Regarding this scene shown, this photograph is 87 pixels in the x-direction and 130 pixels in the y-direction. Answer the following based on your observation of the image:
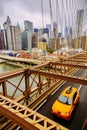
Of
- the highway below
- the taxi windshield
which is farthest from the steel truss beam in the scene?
the taxi windshield

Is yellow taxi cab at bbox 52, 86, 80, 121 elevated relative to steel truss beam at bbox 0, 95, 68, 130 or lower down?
lower down

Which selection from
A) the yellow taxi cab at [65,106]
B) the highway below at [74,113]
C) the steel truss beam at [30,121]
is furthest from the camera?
the yellow taxi cab at [65,106]

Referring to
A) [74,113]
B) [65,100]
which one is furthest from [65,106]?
[74,113]

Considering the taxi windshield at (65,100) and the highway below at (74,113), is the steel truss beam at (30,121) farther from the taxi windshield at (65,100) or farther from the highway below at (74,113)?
the taxi windshield at (65,100)

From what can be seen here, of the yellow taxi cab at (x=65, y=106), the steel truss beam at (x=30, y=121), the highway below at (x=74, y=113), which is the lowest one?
the highway below at (x=74, y=113)

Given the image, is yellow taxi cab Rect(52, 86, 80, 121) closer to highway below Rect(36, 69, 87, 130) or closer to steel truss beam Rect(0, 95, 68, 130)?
highway below Rect(36, 69, 87, 130)

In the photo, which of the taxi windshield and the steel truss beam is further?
the taxi windshield

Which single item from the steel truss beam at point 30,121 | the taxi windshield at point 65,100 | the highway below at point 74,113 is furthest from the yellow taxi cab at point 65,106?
the steel truss beam at point 30,121

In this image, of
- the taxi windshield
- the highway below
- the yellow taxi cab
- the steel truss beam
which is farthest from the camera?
the taxi windshield

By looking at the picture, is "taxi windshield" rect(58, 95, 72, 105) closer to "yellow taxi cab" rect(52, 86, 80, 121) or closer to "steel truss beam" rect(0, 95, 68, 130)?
"yellow taxi cab" rect(52, 86, 80, 121)

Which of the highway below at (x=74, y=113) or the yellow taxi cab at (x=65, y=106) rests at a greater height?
the yellow taxi cab at (x=65, y=106)

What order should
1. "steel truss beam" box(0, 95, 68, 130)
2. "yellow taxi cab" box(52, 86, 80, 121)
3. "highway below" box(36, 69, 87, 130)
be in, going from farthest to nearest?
"yellow taxi cab" box(52, 86, 80, 121)
"highway below" box(36, 69, 87, 130)
"steel truss beam" box(0, 95, 68, 130)

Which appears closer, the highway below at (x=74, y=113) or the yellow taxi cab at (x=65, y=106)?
the highway below at (x=74, y=113)

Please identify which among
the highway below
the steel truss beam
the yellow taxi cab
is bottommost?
the highway below
